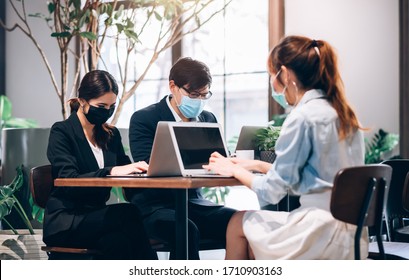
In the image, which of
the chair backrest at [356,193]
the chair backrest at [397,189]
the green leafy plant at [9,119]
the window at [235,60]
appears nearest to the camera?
the chair backrest at [356,193]

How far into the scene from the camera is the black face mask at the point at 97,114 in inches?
109

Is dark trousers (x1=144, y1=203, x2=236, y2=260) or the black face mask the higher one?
the black face mask

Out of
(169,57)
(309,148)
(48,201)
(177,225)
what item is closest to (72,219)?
(48,201)

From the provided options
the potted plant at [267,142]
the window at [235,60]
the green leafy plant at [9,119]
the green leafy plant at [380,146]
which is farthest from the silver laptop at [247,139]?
the green leafy plant at [9,119]

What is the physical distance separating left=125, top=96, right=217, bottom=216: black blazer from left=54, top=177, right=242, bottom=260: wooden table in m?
0.49

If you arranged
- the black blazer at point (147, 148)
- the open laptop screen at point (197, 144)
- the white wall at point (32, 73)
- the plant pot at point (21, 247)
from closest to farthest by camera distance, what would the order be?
the open laptop screen at point (197, 144) → the black blazer at point (147, 148) → the plant pot at point (21, 247) → the white wall at point (32, 73)

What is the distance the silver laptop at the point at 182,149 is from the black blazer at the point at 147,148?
330 mm

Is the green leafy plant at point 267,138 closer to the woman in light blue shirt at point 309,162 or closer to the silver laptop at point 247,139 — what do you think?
the silver laptop at point 247,139

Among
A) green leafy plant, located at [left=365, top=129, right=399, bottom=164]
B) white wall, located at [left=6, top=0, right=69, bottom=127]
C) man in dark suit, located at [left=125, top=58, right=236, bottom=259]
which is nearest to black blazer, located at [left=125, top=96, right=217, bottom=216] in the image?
man in dark suit, located at [left=125, top=58, right=236, bottom=259]

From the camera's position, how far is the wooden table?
2168 mm

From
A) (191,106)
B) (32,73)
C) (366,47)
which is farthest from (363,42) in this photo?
(32,73)

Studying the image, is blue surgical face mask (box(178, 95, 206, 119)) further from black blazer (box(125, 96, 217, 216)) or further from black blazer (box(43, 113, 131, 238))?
black blazer (box(43, 113, 131, 238))
